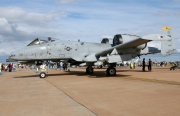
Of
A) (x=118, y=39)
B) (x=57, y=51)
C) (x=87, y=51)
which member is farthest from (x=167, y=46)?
(x=57, y=51)

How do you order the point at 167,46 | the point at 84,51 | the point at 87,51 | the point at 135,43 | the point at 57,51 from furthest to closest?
the point at 87,51 < the point at 84,51 < the point at 57,51 < the point at 167,46 < the point at 135,43

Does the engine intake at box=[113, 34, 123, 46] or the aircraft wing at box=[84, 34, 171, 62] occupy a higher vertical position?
the engine intake at box=[113, 34, 123, 46]

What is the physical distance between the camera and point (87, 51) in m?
20.2

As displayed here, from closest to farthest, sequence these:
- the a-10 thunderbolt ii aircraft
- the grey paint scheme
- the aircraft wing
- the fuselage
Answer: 1. the aircraft wing
2. the grey paint scheme
3. the a-10 thunderbolt ii aircraft
4. the fuselage

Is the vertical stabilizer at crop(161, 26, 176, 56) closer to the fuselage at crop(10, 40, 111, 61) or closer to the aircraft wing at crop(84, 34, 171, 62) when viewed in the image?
the aircraft wing at crop(84, 34, 171, 62)

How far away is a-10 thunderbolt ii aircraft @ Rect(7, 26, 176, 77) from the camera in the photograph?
16.9m

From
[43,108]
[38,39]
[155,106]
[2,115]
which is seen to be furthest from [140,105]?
[38,39]

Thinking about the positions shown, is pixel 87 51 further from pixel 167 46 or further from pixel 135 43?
pixel 167 46

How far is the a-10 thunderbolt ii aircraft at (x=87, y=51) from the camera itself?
16.9m

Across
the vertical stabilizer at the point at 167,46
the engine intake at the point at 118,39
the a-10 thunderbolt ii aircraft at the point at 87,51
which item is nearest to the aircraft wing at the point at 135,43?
the a-10 thunderbolt ii aircraft at the point at 87,51

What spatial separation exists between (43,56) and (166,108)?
46.0ft

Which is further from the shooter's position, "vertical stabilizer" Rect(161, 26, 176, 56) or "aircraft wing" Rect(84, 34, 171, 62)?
"vertical stabilizer" Rect(161, 26, 176, 56)

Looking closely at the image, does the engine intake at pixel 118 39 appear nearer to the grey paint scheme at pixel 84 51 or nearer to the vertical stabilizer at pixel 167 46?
the grey paint scheme at pixel 84 51

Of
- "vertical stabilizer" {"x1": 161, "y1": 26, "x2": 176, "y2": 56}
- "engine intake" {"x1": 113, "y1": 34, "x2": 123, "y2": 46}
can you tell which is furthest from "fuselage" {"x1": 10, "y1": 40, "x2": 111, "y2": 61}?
"vertical stabilizer" {"x1": 161, "y1": 26, "x2": 176, "y2": 56}
